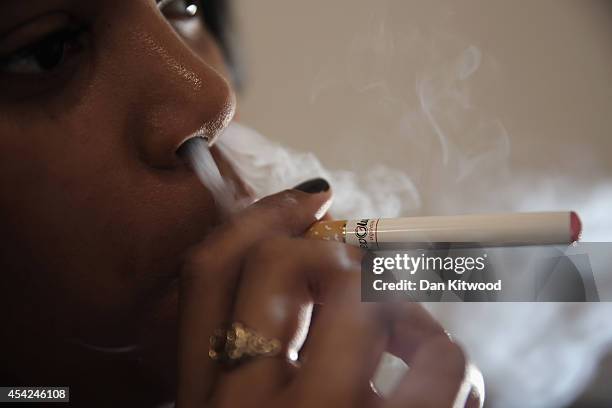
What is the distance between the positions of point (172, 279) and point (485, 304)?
0.30 metres

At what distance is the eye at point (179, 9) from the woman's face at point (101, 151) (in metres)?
Answer: 0.12

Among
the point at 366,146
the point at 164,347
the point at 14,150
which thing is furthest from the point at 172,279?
the point at 366,146

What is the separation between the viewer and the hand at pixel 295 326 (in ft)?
1.22

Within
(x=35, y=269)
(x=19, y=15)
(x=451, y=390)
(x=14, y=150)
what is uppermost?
(x=19, y=15)

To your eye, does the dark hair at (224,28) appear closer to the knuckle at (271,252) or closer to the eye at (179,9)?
the eye at (179,9)

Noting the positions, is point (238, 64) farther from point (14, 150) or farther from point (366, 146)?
point (14, 150)

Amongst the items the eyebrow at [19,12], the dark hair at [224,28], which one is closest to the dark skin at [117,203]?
the eyebrow at [19,12]

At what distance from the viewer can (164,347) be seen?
0.52m

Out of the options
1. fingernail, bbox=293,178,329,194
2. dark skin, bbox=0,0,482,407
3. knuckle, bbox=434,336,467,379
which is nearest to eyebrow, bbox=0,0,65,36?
dark skin, bbox=0,0,482,407

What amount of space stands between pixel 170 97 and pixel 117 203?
0.35 feet

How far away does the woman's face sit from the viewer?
0.47 m

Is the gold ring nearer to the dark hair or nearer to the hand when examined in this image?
the hand

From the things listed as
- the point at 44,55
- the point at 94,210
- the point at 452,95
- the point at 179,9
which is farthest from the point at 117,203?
the point at 452,95

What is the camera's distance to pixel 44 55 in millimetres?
486
